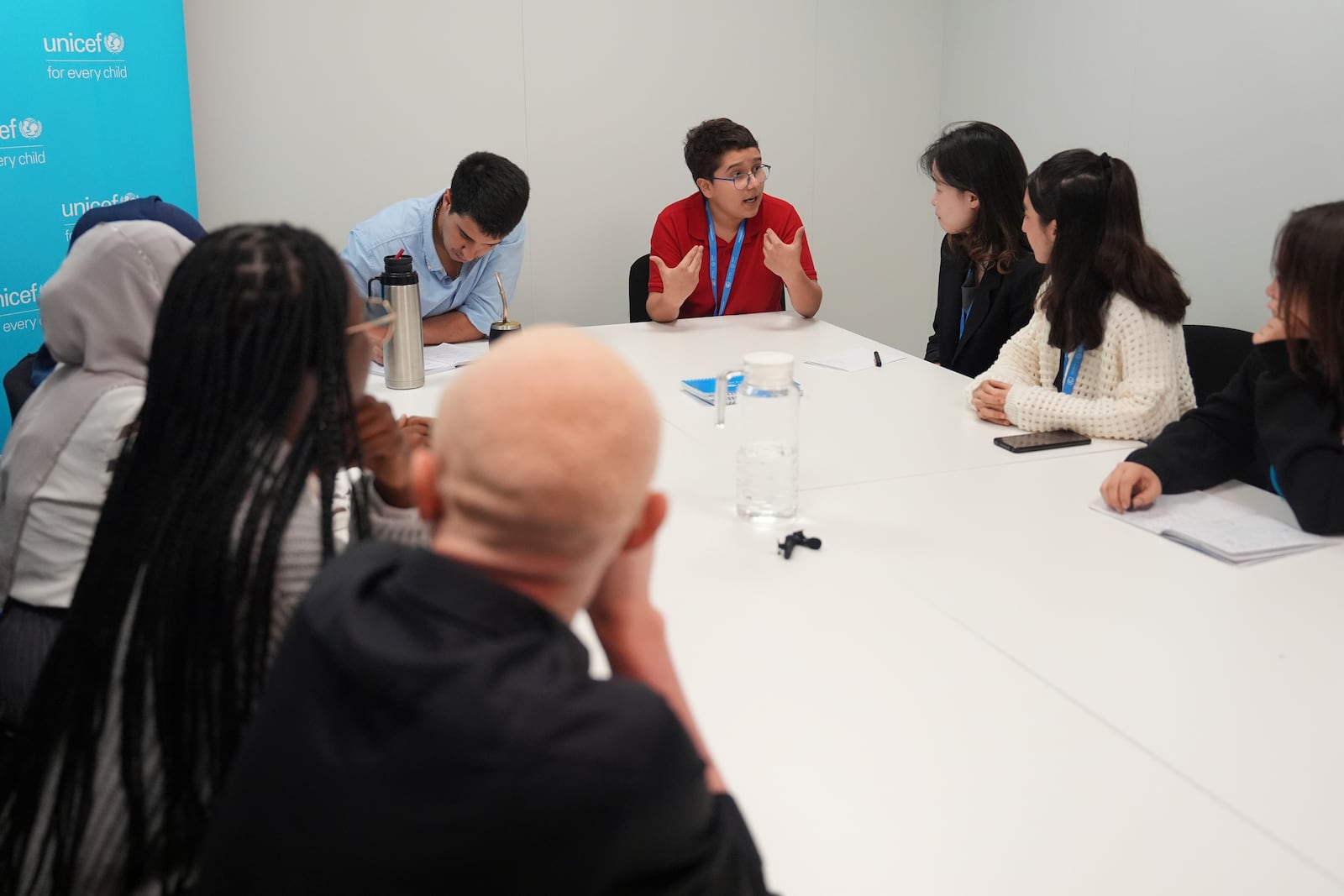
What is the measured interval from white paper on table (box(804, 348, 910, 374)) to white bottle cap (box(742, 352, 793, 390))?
1003mm

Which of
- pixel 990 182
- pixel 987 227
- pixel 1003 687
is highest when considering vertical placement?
pixel 990 182

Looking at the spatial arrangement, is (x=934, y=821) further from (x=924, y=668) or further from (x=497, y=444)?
(x=497, y=444)

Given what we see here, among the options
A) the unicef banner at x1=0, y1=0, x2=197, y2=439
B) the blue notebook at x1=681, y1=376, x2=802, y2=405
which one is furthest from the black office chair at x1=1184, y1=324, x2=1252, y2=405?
the unicef banner at x1=0, y1=0, x2=197, y2=439

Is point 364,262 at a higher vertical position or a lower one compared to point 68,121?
lower

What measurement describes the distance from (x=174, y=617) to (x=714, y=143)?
2.88 meters

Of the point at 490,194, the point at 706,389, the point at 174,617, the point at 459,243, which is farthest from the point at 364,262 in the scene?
the point at 174,617

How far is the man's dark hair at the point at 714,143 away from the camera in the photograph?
11.5 feet

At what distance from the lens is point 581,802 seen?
2.06ft

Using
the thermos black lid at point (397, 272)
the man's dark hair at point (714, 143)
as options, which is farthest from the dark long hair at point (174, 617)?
the man's dark hair at point (714, 143)

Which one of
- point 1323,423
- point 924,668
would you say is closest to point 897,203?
point 1323,423

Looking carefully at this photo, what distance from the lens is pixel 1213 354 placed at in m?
2.86

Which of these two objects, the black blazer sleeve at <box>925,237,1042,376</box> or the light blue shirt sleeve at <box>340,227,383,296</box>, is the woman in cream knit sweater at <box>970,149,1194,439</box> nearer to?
the black blazer sleeve at <box>925,237,1042,376</box>

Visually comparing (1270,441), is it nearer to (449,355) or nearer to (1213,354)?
(1213,354)

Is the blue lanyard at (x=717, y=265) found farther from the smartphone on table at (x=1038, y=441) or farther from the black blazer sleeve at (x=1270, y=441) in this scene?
the black blazer sleeve at (x=1270, y=441)
